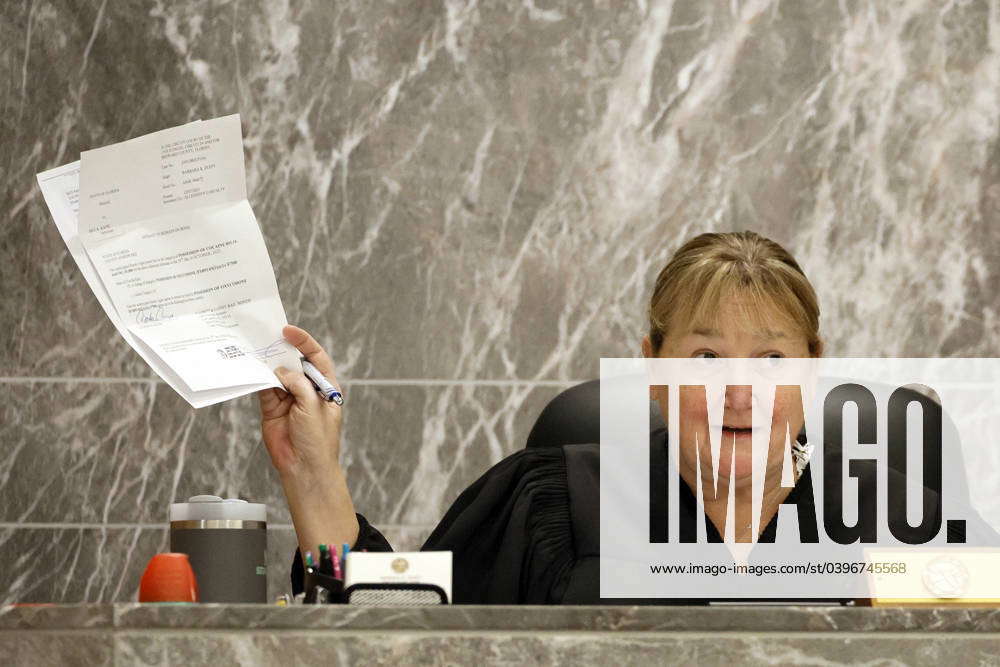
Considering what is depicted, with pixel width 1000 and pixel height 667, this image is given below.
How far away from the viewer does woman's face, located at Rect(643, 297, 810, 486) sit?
1403 millimetres

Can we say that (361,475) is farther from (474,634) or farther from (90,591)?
(474,634)

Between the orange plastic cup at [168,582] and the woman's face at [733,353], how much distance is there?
707 mm

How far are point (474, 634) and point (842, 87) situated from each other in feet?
5.64

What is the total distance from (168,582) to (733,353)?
79cm

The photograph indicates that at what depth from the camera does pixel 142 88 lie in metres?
2.20

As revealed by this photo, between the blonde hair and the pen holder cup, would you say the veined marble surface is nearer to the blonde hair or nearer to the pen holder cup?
the pen holder cup

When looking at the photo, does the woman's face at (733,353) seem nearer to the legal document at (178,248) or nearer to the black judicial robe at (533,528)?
the black judicial robe at (533,528)

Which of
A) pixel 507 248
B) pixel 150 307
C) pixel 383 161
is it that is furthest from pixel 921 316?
pixel 150 307

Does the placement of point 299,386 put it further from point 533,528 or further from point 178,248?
point 533,528

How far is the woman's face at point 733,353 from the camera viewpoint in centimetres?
140

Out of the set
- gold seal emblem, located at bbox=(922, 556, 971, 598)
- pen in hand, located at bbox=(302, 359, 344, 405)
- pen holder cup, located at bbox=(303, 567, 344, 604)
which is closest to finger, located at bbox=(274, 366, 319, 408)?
pen in hand, located at bbox=(302, 359, 344, 405)

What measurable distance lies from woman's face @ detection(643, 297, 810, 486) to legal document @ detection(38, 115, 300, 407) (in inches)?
21.5

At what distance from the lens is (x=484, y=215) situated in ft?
7.07

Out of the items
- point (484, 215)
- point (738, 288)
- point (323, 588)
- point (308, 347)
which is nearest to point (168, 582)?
point (323, 588)
